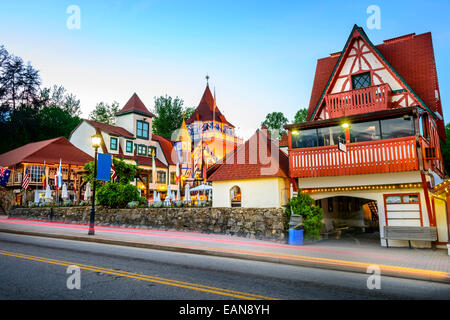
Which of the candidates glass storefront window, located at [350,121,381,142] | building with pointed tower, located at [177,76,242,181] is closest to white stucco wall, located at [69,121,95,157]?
building with pointed tower, located at [177,76,242,181]

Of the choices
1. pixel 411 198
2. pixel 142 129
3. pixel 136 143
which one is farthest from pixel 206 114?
pixel 411 198

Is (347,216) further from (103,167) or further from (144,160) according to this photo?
(144,160)

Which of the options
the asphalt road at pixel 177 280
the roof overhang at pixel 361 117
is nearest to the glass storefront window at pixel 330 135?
the roof overhang at pixel 361 117

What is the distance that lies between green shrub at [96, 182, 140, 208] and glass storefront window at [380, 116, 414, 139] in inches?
625

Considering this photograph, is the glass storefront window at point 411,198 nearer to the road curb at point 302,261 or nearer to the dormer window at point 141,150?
the road curb at point 302,261

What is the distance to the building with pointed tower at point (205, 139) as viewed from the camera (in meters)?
41.8

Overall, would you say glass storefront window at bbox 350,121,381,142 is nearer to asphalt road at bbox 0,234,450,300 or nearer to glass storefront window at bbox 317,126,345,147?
glass storefront window at bbox 317,126,345,147

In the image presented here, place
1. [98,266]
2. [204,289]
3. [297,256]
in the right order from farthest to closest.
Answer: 1. [297,256]
2. [98,266]
3. [204,289]

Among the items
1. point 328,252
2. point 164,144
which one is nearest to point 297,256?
point 328,252

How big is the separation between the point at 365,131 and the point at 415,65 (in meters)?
6.18

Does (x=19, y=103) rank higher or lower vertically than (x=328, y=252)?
higher
